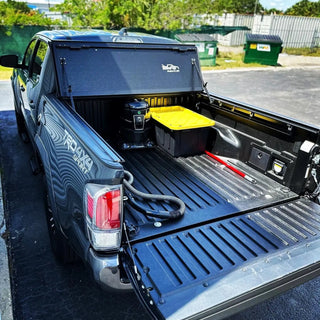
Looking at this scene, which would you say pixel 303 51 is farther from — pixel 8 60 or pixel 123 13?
pixel 8 60

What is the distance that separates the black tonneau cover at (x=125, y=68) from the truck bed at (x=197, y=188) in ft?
2.84

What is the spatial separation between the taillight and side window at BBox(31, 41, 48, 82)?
2396 millimetres

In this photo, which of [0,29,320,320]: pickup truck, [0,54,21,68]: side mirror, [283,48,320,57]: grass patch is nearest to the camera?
[0,29,320,320]: pickup truck

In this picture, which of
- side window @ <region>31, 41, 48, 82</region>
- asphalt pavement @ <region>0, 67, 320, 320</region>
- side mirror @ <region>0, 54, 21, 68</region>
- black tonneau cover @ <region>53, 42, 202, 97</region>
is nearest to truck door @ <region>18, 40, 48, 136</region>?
side window @ <region>31, 41, 48, 82</region>

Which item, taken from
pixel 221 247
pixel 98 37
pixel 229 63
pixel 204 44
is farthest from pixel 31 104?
Answer: pixel 229 63

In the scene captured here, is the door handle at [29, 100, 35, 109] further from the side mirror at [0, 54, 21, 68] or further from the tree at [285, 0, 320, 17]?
the tree at [285, 0, 320, 17]

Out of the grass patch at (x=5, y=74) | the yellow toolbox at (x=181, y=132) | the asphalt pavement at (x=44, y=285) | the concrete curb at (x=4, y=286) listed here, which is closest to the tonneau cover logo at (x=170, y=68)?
the yellow toolbox at (x=181, y=132)

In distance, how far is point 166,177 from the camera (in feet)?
11.2

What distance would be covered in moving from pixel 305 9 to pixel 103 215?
53784 millimetres

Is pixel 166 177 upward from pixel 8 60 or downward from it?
downward

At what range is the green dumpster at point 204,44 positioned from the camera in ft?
50.3

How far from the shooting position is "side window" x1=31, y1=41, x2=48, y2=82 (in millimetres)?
3776

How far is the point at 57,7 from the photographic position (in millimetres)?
16344

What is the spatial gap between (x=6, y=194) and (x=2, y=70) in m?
10.7
